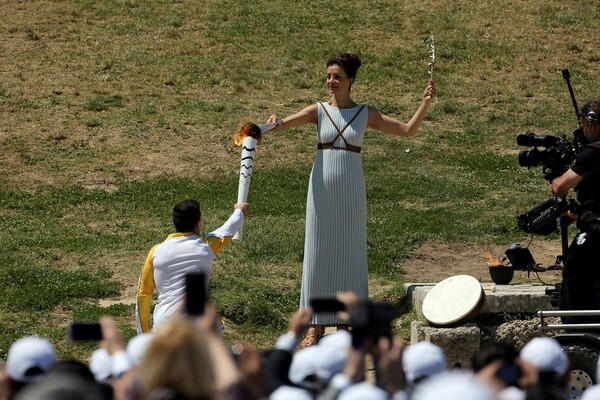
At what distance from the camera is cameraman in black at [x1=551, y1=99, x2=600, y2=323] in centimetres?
807

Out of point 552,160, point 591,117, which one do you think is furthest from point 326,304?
point 552,160

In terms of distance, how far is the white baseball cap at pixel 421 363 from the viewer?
17.6 feet

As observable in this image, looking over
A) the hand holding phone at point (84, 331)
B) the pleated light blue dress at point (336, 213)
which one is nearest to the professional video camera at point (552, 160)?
the pleated light blue dress at point (336, 213)

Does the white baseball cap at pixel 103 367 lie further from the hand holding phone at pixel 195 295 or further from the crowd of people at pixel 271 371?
the hand holding phone at pixel 195 295

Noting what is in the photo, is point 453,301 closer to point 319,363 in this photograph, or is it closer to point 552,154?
point 552,154

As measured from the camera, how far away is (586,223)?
8156 millimetres

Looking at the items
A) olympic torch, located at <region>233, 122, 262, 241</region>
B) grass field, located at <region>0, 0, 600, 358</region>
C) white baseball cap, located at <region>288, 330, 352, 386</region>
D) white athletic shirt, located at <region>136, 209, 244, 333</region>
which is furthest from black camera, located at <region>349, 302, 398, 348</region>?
grass field, located at <region>0, 0, 600, 358</region>

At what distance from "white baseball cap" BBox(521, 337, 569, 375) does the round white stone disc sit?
3328 mm

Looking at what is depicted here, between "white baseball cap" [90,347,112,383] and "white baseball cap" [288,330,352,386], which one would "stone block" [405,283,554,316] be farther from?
"white baseball cap" [90,347,112,383]

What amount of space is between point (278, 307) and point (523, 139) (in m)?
2.85

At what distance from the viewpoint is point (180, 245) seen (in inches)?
303

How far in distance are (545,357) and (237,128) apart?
1230 centimetres

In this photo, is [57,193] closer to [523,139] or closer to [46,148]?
[46,148]

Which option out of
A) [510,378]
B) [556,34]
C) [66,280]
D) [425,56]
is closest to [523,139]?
[510,378]
